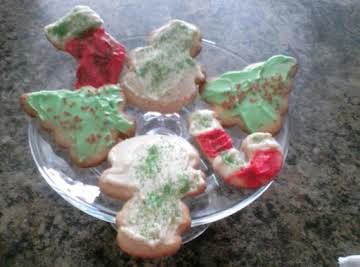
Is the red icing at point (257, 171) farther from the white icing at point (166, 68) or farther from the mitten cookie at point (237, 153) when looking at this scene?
the white icing at point (166, 68)

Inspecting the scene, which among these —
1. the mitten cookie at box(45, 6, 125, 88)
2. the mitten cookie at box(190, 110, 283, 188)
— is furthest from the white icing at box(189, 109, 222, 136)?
the mitten cookie at box(45, 6, 125, 88)

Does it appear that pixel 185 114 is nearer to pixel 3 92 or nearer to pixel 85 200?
pixel 85 200

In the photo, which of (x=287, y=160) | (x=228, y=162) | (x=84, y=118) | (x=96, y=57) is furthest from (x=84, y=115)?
(x=287, y=160)

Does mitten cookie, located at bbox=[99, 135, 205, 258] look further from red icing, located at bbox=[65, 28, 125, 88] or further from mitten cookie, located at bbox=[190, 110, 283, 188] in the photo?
red icing, located at bbox=[65, 28, 125, 88]

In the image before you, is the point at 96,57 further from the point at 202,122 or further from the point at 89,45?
the point at 202,122

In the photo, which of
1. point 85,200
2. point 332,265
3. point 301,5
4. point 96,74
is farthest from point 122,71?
point 301,5

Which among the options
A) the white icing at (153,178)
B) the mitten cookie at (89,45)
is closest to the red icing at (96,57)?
the mitten cookie at (89,45)

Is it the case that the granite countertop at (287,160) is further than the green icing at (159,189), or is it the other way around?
the granite countertop at (287,160)

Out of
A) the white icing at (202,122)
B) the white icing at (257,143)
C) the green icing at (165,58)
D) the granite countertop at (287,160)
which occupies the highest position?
the green icing at (165,58)
